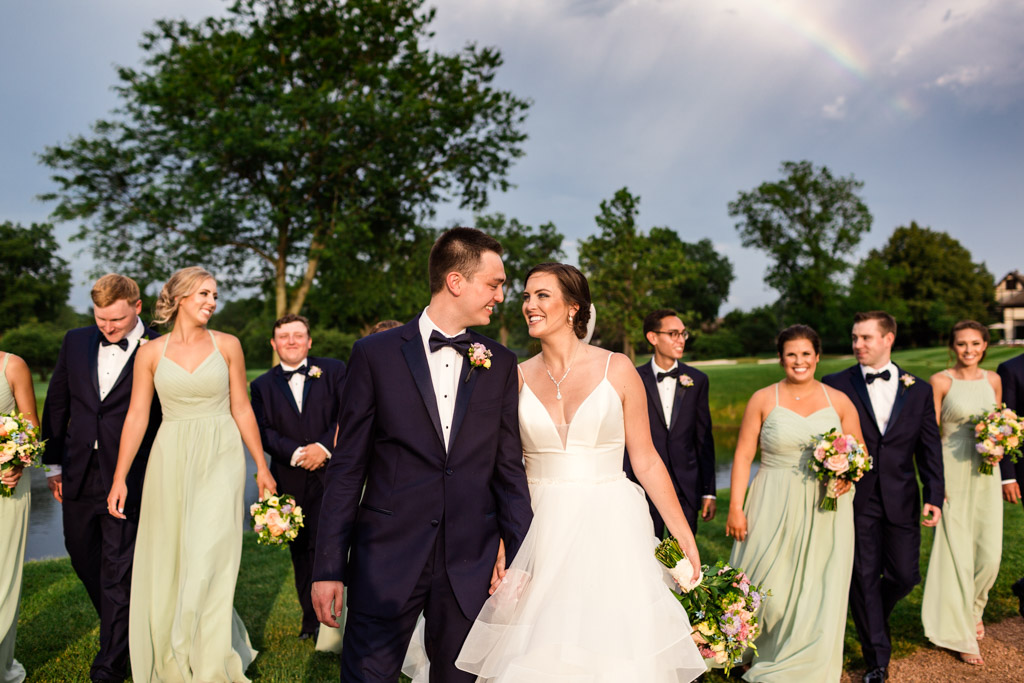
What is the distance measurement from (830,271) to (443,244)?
58.9 meters

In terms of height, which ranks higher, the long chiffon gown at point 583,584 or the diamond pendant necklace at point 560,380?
the diamond pendant necklace at point 560,380

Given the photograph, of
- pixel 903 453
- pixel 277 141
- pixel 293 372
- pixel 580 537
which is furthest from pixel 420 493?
pixel 277 141

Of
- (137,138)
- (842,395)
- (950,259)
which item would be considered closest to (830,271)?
(950,259)

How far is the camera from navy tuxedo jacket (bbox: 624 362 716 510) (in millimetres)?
6562

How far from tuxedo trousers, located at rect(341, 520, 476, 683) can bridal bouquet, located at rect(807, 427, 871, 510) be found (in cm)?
312

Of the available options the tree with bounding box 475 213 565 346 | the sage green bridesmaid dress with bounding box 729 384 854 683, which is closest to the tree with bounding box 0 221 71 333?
the tree with bounding box 475 213 565 346

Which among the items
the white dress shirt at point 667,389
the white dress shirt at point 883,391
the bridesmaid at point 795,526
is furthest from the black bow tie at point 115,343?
the white dress shirt at point 883,391

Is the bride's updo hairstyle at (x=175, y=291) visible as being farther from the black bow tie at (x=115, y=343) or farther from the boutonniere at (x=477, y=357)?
the boutonniere at (x=477, y=357)

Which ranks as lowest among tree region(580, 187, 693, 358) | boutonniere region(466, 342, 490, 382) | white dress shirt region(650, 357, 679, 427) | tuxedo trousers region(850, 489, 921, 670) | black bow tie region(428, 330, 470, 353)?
tuxedo trousers region(850, 489, 921, 670)

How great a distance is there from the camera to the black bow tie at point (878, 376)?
5910mm

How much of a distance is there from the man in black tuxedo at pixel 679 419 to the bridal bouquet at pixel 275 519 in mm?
3120

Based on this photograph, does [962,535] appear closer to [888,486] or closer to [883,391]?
[888,486]

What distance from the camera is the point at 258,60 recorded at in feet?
77.0

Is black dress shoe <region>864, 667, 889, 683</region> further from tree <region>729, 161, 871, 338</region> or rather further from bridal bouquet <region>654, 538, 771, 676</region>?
tree <region>729, 161, 871, 338</region>
